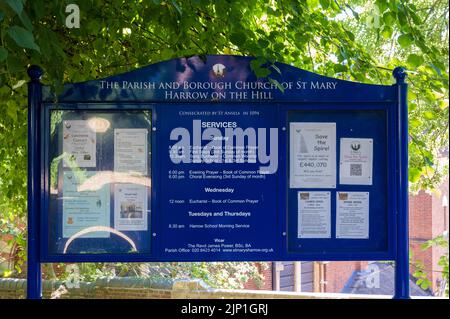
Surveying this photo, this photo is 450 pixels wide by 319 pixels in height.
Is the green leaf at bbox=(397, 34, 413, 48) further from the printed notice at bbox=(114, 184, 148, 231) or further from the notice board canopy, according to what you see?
the printed notice at bbox=(114, 184, 148, 231)

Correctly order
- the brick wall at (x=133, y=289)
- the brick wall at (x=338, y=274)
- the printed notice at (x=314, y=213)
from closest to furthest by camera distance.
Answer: the printed notice at (x=314, y=213) < the brick wall at (x=133, y=289) < the brick wall at (x=338, y=274)

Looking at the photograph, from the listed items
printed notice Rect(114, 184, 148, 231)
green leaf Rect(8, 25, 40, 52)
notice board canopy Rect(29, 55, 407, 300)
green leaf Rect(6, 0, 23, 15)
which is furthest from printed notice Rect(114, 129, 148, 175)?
green leaf Rect(6, 0, 23, 15)

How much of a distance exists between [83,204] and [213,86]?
109 cm

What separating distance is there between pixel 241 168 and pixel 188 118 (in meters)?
0.45

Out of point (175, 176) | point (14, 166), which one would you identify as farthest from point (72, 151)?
point (14, 166)

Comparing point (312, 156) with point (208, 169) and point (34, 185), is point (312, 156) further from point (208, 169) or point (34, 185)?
point (34, 185)

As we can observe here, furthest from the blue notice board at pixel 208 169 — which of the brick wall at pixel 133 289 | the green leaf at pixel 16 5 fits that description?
the brick wall at pixel 133 289

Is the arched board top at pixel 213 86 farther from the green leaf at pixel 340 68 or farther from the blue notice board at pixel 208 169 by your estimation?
the green leaf at pixel 340 68

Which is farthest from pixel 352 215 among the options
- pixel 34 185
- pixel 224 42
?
pixel 34 185

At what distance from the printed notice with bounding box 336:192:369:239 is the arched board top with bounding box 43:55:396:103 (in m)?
0.61

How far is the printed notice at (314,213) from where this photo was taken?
3.60 m

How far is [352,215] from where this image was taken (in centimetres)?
362

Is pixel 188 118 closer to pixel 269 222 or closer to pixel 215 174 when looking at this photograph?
pixel 215 174
